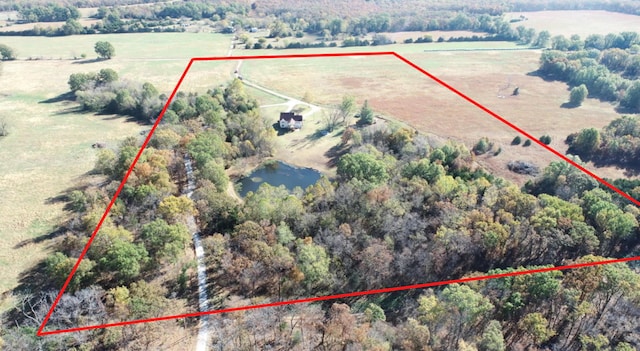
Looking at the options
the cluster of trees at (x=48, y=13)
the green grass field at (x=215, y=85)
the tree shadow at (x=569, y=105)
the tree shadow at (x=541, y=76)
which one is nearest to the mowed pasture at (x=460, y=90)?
the green grass field at (x=215, y=85)

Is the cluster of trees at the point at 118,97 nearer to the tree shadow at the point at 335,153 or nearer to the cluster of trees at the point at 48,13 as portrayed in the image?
the tree shadow at the point at 335,153

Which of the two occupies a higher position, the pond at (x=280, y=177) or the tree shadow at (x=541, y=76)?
the tree shadow at (x=541, y=76)

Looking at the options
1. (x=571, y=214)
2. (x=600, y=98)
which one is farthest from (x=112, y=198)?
(x=600, y=98)

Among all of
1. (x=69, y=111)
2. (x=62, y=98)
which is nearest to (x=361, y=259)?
(x=69, y=111)

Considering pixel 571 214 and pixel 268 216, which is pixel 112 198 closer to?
pixel 268 216

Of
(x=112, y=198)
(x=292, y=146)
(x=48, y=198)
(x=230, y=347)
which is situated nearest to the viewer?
(x=230, y=347)

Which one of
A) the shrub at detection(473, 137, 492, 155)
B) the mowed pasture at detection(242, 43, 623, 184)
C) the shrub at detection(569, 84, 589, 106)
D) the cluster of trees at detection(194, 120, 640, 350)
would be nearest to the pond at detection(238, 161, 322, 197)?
the cluster of trees at detection(194, 120, 640, 350)
